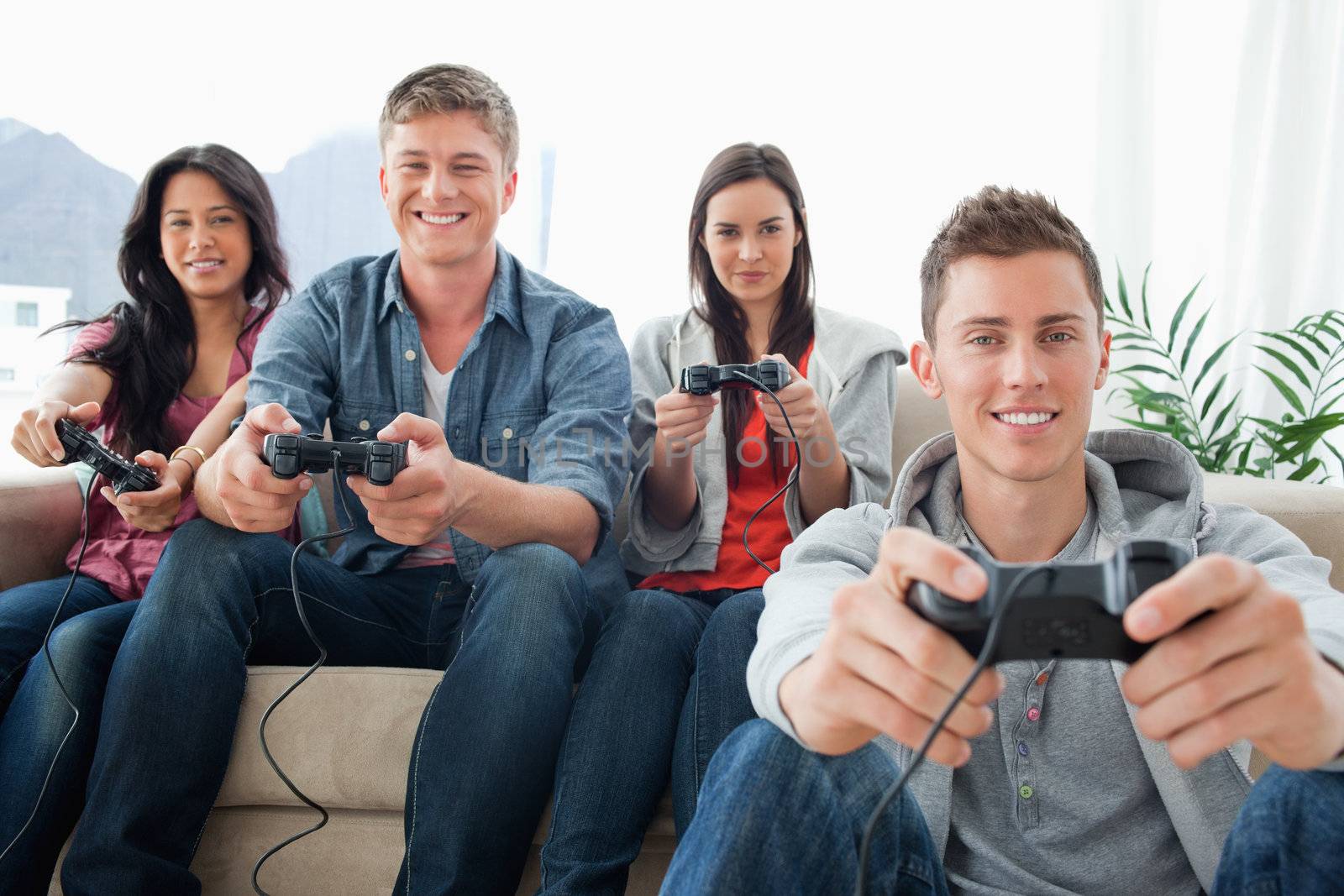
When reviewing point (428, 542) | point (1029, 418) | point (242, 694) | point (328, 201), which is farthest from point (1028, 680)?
point (328, 201)

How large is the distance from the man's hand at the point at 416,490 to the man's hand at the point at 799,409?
0.45 m

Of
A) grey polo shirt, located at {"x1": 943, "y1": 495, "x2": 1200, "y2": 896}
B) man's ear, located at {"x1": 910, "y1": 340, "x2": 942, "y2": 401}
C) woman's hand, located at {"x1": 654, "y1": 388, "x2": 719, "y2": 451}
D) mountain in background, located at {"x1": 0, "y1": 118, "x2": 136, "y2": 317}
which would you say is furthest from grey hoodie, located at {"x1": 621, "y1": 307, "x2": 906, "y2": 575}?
mountain in background, located at {"x1": 0, "y1": 118, "x2": 136, "y2": 317}

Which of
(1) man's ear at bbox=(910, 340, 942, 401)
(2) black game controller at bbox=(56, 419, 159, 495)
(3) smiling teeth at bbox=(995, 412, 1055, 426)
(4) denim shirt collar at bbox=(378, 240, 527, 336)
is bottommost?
(2) black game controller at bbox=(56, 419, 159, 495)

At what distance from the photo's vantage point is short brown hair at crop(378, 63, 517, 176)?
151cm

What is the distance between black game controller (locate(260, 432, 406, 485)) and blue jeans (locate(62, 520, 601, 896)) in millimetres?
192

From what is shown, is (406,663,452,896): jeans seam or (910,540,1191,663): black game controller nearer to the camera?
(910,540,1191,663): black game controller

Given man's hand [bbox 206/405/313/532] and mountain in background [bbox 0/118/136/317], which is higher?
mountain in background [bbox 0/118/136/317]

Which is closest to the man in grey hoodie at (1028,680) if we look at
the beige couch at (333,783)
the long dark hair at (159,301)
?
the beige couch at (333,783)

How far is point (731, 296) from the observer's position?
5.77 ft

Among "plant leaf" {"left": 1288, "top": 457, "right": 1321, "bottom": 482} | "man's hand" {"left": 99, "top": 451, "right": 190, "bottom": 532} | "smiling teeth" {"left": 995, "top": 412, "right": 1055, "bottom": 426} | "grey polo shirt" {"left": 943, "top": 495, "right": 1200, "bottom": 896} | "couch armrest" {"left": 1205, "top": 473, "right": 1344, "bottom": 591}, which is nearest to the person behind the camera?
"grey polo shirt" {"left": 943, "top": 495, "right": 1200, "bottom": 896}

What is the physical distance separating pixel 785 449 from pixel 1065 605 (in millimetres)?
1019

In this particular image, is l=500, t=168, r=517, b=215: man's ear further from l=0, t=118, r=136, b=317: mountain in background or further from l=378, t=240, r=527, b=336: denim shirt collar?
l=0, t=118, r=136, b=317: mountain in background

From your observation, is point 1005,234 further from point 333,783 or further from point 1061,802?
point 333,783

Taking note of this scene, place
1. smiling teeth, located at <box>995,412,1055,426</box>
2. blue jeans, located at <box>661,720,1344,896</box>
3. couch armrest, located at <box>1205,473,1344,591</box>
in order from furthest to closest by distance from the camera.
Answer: couch armrest, located at <box>1205,473,1344,591</box> → smiling teeth, located at <box>995,412,1055,426</box> → blue jeans, located at <box>661,720,1344,896</box>
